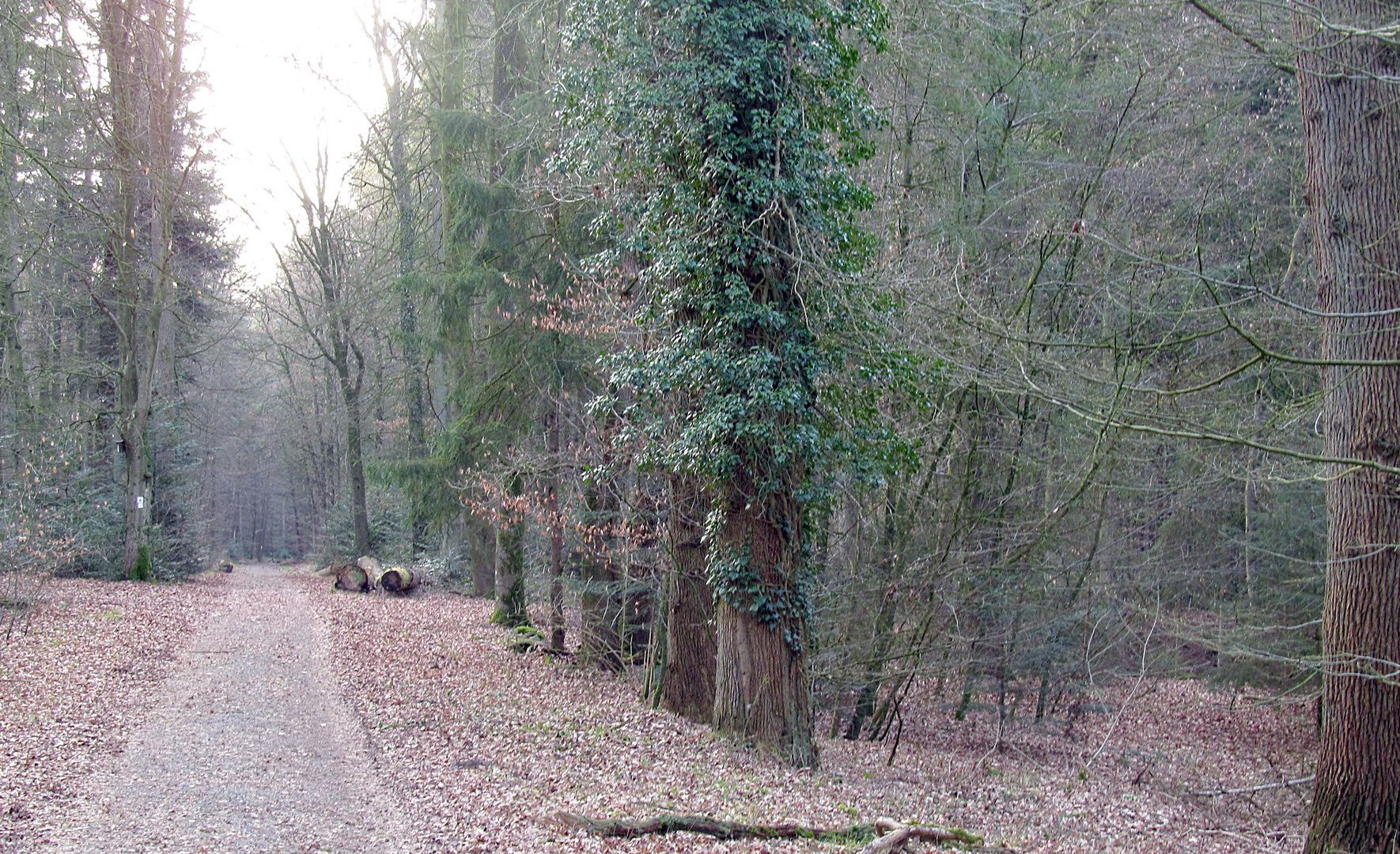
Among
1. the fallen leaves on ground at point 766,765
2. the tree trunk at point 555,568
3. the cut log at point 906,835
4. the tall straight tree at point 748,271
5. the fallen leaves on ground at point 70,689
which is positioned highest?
the tall straight tree at point 748,271

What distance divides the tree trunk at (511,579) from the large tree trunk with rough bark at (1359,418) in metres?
10.8

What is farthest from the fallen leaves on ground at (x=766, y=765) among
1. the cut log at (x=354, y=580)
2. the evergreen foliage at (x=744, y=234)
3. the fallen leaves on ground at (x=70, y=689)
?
the cut log at (x=354, y=580)

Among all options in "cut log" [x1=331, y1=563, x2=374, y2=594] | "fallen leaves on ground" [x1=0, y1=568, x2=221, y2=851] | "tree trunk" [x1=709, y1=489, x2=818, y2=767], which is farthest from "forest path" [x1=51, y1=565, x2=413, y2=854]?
"cut log" [x1=331, y1=563, x2=374, y2=594]

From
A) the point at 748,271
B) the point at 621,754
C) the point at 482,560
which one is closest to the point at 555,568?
the point at 621,754

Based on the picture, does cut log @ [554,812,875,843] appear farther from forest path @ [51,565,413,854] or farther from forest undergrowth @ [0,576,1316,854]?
forest path @ [51,565,413,854]

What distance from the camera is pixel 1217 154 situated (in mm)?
12219

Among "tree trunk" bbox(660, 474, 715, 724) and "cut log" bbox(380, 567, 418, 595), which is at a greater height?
"tree trunk" bbox(660, 474, 715, 724)

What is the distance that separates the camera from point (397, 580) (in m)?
21.4

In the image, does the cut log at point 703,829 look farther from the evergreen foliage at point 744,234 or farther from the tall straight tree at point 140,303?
the tall straight tree at point 140,303

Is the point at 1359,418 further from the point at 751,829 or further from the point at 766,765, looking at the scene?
the point at 766,765

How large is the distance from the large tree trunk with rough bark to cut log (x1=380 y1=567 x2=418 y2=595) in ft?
61.5

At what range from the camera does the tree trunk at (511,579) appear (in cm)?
1479

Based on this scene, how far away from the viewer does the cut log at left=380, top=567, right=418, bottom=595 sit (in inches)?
842

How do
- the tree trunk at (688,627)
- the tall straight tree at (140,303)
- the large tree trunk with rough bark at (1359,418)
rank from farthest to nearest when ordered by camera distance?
the tall straight tree at (140,303), the tree trunk at (688,627), the large tree trunk with rough bark at (1359,418)
